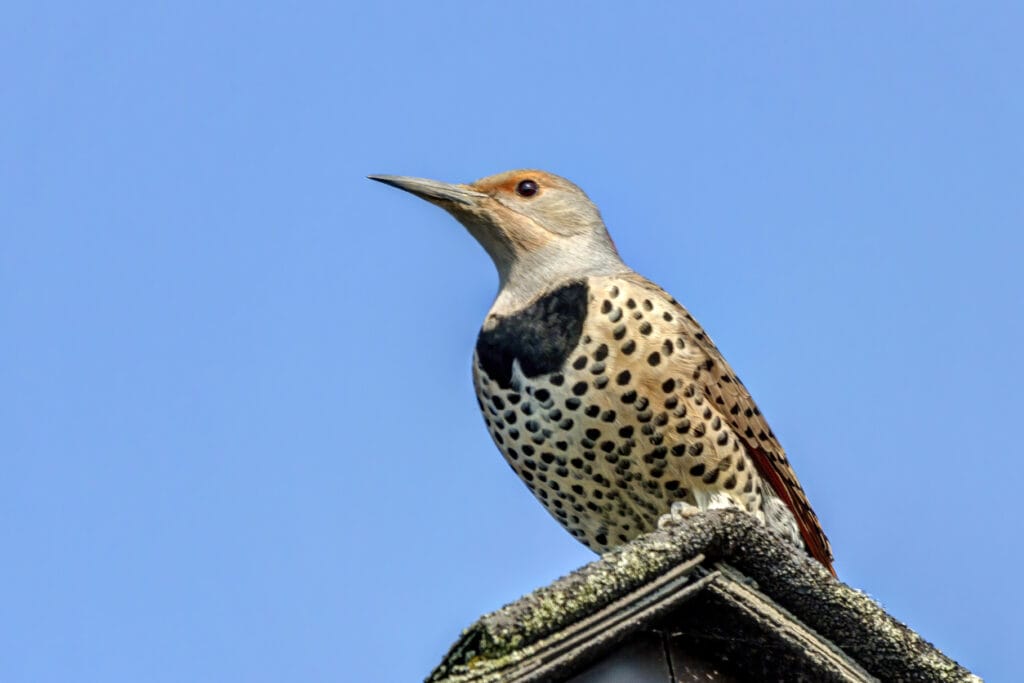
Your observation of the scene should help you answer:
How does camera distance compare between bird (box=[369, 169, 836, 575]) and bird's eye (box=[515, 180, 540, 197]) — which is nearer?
bird (box=[369, 169, 836, 575])

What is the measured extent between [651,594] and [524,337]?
2.48m

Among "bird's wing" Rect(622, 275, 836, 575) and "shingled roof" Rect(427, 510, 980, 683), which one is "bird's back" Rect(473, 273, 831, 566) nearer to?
"bird's wing" Rect(622, 275, 836, 575)

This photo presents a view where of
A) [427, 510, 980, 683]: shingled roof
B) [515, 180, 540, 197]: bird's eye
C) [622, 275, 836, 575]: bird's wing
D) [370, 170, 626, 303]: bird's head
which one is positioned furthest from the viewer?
[515, 180, 540, 197]: bird's eye

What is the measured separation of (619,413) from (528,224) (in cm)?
146

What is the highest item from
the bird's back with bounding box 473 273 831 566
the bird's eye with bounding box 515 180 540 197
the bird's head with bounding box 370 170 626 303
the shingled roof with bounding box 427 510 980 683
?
the bird's eye with bounding box 515 180 540 197

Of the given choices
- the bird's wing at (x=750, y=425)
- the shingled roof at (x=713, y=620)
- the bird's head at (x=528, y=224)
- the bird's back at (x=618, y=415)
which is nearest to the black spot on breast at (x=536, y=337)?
the bird's back at (x=618, y=415)

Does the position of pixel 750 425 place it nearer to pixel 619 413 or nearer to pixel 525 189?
pixel 619 413

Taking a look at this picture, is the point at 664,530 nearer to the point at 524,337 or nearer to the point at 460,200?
the point at 524,337

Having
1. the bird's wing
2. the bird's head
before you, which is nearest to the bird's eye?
the bird's head

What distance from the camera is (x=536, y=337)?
688cm

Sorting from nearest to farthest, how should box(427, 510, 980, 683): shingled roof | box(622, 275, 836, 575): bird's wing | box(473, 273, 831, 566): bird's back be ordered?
box(427, 510, 980, 683): shingled roof → box(473, 273, 831, 566): bird's back → box(622, 275, 836, 575): bird's wing

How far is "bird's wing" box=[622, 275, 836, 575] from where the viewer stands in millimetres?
6988

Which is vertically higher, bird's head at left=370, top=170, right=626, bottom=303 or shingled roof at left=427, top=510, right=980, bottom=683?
bird's head at left=370, top=170, right=626, bottom=303

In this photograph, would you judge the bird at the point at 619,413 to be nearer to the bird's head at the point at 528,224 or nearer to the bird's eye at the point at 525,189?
the bird's head at the point at 528,224
